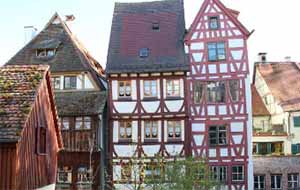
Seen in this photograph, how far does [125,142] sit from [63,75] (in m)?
6.43

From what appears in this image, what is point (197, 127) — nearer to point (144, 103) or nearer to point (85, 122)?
point (144, 103)

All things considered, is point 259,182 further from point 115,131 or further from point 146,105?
point 115,131

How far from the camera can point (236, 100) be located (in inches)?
1099

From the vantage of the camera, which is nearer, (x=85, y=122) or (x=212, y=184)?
(x=212, y=184)

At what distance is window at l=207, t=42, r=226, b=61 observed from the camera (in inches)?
1116

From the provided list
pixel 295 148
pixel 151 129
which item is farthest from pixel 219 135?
pixel 295 148

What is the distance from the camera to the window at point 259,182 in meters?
30.2

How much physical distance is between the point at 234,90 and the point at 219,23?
4.61m

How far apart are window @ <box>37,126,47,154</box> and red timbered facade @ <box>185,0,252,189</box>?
11986 mm

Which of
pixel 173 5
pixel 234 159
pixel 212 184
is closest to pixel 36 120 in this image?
pixel 212 184

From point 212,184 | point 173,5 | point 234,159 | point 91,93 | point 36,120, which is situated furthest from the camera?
point 173,5

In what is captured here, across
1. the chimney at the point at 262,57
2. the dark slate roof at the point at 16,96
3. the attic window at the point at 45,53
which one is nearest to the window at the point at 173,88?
the attic window at the point at 45,53

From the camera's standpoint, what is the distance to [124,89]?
1118 inches

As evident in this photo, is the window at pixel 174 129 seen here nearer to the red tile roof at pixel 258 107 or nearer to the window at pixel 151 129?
the window at pixel 151 129
